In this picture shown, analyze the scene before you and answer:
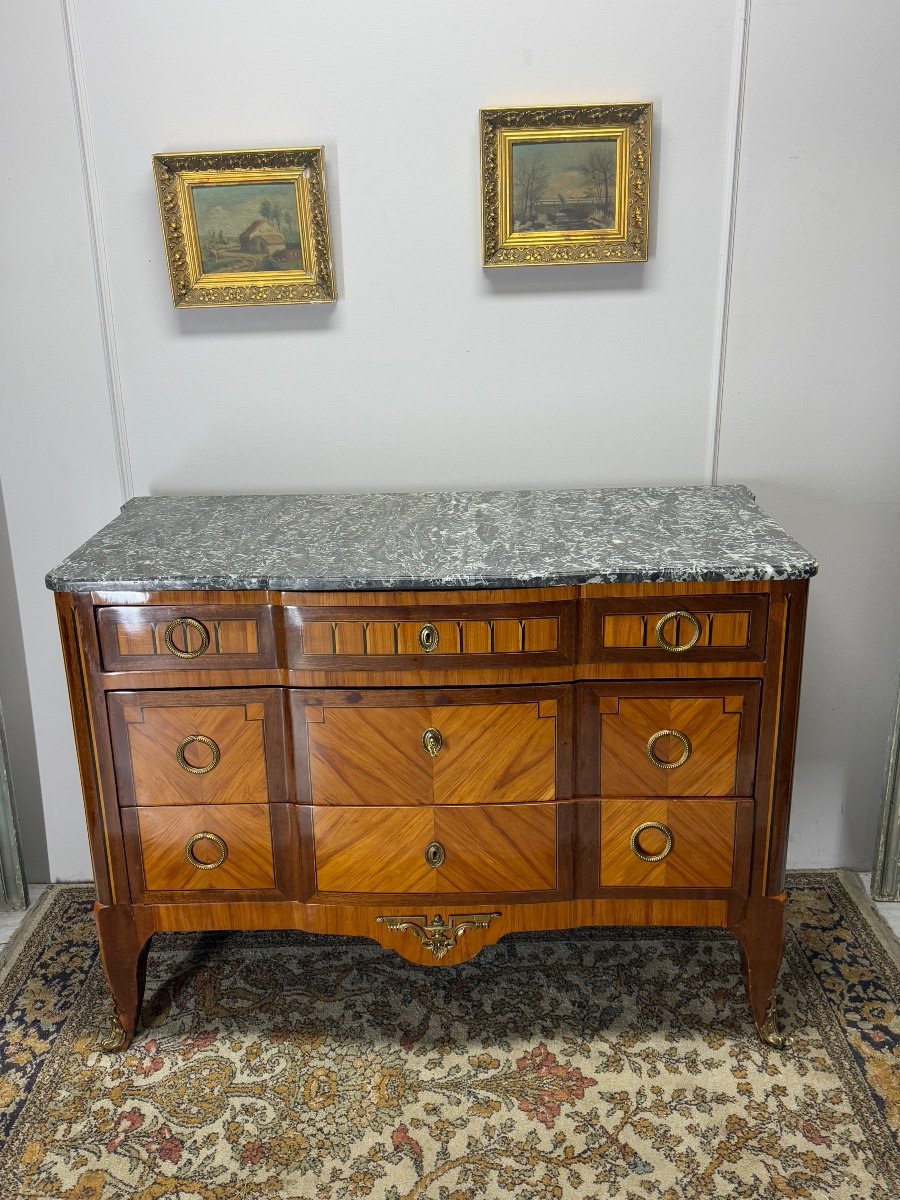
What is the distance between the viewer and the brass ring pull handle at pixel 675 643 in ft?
6.15

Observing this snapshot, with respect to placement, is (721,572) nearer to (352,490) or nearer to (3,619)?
(352,490)

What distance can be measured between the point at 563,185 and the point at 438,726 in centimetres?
121

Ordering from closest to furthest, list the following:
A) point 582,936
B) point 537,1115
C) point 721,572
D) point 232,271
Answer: point 721,572
point 537,1115
point 232,271
point 582,936

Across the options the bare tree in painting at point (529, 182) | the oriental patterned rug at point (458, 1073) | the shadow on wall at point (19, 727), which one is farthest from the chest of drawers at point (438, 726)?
the bare tree in painting at point (529, 182)

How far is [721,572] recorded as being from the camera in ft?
5.99

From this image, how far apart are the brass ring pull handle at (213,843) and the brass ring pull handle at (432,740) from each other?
470 millimetres

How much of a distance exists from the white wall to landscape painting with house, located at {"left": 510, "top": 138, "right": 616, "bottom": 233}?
0.11 m

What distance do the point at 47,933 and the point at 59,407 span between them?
1.30 meters

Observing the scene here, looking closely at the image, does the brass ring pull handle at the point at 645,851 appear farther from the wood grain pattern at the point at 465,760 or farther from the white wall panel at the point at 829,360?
the white wall panel at the point at 829,360

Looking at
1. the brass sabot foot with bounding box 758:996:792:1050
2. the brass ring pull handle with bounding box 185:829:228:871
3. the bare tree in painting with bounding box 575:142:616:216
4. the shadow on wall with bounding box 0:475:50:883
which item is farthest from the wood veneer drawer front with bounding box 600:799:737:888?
the shadow on wall with bounding box 0:475:50:883

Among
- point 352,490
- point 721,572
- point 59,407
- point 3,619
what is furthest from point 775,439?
point 3,619

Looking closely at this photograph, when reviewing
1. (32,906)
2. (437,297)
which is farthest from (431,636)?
(32,906)

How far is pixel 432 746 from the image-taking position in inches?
77.0

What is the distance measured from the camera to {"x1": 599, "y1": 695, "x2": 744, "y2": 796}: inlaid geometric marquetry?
1.95 meters
